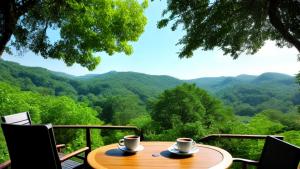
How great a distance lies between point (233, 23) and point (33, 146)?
242 inches

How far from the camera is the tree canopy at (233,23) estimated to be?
659cm

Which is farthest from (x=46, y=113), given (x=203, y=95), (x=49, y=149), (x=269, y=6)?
(x=203, y=95)

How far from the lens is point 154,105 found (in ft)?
64.2

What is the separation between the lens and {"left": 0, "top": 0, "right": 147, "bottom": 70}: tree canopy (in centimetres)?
704

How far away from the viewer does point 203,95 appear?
21875mm

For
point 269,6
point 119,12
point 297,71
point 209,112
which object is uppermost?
point 119,12

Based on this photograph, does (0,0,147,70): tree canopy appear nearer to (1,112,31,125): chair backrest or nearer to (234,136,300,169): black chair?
(1,112,31,125): chair backrest

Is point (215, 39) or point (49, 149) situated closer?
point (49, 149)

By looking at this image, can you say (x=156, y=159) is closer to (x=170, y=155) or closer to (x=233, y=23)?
(x=170, y=155)

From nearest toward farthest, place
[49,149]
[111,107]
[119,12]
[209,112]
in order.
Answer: [49,149]
[119,12]
[209,112]
[111,107]

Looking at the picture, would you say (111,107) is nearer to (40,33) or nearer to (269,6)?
(40,33)

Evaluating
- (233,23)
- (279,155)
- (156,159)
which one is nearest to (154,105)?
(233,23)

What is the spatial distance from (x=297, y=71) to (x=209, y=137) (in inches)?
220

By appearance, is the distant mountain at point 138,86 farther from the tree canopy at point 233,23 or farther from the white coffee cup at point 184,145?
the white coffee cup at point 184,145
